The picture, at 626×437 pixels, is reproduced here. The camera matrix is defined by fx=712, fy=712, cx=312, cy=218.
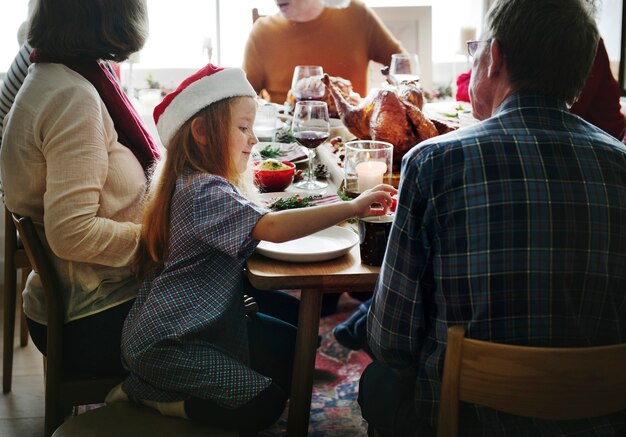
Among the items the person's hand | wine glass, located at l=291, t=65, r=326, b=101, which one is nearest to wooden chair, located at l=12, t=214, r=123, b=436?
the person's hand

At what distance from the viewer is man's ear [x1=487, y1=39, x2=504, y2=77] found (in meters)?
1.15

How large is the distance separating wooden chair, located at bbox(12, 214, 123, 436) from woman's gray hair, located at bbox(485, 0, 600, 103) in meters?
1.01

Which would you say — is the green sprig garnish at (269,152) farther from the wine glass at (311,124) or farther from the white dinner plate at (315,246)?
the white dinner plate at (315,246)

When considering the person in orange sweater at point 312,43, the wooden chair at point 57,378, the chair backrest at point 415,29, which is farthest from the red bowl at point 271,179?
the chair backrest at point 415,29

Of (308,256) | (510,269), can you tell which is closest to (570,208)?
(510,269)

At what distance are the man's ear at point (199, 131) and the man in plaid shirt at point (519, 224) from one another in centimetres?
57

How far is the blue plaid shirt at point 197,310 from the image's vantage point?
1413 millimetres

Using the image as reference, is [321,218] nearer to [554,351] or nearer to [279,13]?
[554,351]

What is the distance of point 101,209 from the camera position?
5.24 feet

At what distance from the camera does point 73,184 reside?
1.49 metres

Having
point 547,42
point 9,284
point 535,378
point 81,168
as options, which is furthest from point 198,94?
point 9,284

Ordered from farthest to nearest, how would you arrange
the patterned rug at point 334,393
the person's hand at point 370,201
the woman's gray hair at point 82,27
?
1. the patterned rug at point 334,393
2. the woman's gray hair at point 82,27
3. the person's hand at point 370,201

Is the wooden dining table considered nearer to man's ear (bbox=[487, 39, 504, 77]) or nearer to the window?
man's ear (bbox=[487, 39, 504, 77])

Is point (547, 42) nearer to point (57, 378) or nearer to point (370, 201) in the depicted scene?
point (370, 201)
